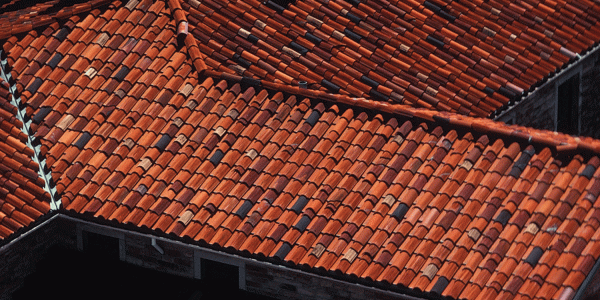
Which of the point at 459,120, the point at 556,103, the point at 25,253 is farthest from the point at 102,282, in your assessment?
the point at 556,103

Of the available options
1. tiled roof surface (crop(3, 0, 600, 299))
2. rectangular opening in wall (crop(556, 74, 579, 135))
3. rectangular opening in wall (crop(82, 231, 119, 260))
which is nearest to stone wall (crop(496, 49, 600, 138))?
rectangular opening in wall (crop(556, 74, 579, 135))

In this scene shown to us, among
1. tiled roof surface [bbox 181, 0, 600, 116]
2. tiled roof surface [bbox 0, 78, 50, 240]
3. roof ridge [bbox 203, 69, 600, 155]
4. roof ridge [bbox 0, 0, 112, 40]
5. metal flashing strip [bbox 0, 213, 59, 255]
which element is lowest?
metal flashing strip [bbox 0, 213, 59, 255]

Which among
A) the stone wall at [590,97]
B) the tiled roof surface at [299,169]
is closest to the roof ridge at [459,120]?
the tiled roof surface at [299,169]

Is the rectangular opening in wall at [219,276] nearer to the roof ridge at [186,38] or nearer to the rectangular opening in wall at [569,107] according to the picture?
the roof ridge at [186,38]

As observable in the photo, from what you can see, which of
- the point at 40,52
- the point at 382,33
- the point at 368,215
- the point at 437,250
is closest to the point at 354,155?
the point at 368,215

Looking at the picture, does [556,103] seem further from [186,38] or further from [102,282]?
[102,282]

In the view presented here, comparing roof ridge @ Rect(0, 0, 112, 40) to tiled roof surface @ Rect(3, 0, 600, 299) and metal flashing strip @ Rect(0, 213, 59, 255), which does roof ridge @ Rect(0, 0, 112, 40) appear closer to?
tiled roof surface @ Rect(3, 0, 600, 299)
